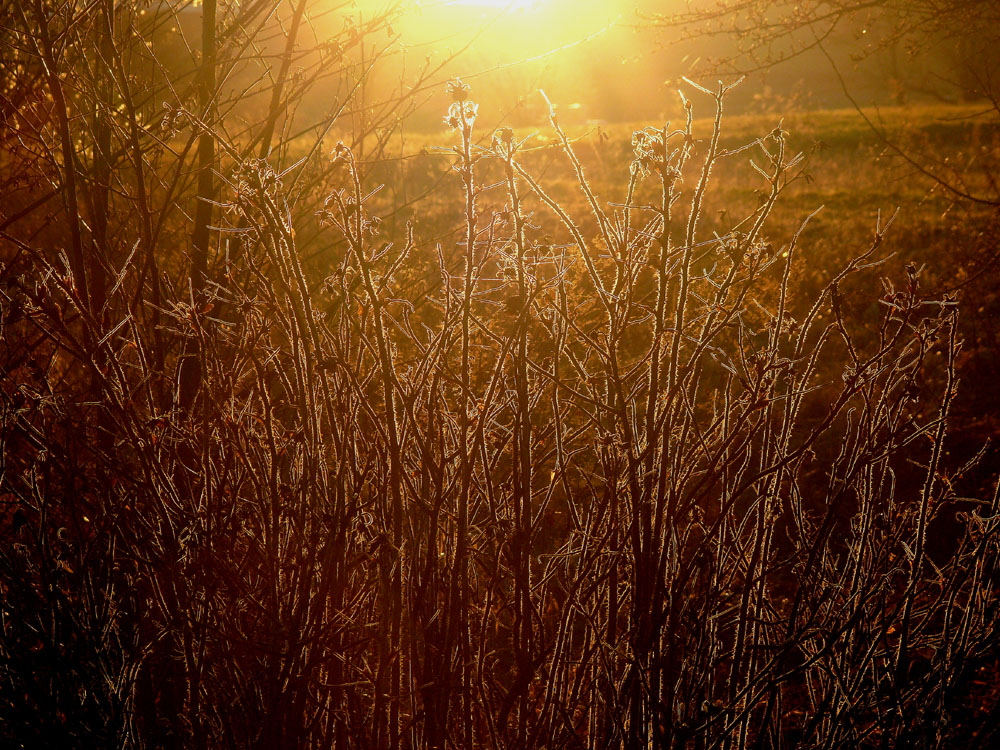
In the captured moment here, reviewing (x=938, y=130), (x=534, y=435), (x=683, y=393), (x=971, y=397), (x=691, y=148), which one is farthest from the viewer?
(x=938, y=130)

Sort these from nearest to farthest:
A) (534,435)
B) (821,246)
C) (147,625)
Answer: (534,435) → (147,625) → (821,246)

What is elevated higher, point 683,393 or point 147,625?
point 683,393

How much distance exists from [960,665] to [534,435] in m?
0.95

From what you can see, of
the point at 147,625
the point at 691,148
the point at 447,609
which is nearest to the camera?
the point at 691,148

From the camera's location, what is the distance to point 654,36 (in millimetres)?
7094

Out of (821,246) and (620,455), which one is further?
(821,246)

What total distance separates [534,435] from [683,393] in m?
0.43

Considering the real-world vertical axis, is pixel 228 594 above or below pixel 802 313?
above

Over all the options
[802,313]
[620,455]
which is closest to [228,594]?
[620,455]

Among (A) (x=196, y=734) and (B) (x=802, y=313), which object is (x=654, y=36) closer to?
(B) (x=802, y=313)

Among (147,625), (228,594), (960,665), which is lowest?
(960,665)

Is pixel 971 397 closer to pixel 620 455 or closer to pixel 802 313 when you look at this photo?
pixel 802 313

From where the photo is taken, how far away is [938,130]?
15938mm

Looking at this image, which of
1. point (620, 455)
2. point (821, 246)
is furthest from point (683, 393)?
point (821, 246)
